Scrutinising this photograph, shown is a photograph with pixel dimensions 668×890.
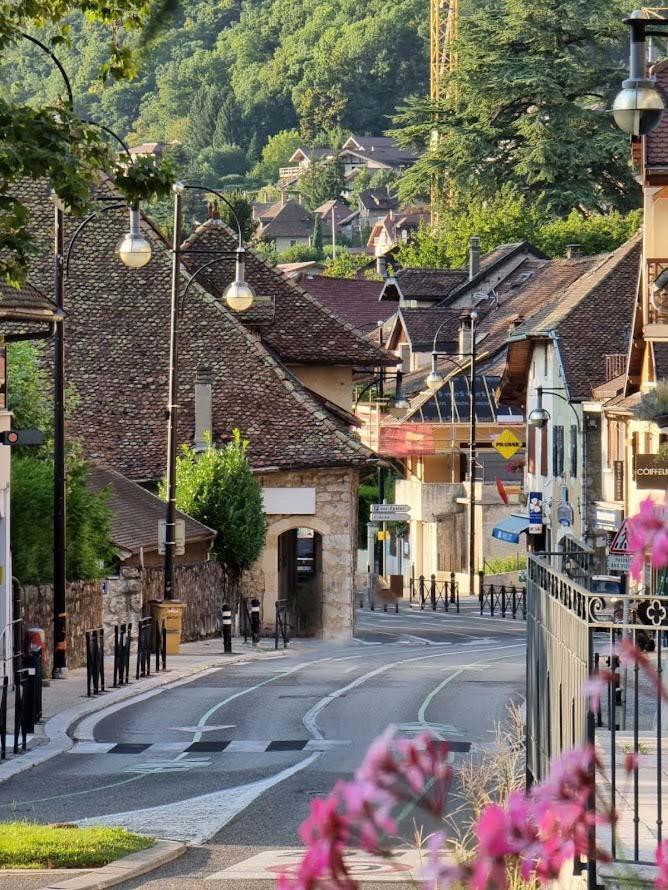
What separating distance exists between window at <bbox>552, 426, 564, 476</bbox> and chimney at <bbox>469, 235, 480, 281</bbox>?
24.5 m

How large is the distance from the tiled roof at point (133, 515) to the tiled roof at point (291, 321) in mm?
9484

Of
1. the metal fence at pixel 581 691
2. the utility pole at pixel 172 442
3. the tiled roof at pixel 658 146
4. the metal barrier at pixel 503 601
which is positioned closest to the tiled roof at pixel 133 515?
the utility pole at pixel 172 442

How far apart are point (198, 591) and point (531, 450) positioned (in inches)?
1110

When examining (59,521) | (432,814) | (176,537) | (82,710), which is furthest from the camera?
(176,537)

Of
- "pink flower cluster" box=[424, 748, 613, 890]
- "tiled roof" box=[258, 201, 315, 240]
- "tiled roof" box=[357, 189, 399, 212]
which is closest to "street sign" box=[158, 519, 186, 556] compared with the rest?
"pink flower cluster" box=[424, 748, 613, 890]

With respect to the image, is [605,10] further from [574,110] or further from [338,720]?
[338,720]

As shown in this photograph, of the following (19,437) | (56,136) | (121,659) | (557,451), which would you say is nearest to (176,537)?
(121,659)

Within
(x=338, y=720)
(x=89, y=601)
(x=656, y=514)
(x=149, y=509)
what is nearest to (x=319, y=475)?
(x=149, y=509)

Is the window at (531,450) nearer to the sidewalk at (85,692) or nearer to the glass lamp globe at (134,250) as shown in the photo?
the sidewalk at (85,692)

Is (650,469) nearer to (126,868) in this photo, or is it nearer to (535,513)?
(535,513)

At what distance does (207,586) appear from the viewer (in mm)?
38062

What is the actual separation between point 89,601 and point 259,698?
659 cm

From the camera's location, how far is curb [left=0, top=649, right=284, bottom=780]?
1830cm

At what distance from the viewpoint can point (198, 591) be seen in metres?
37.5
